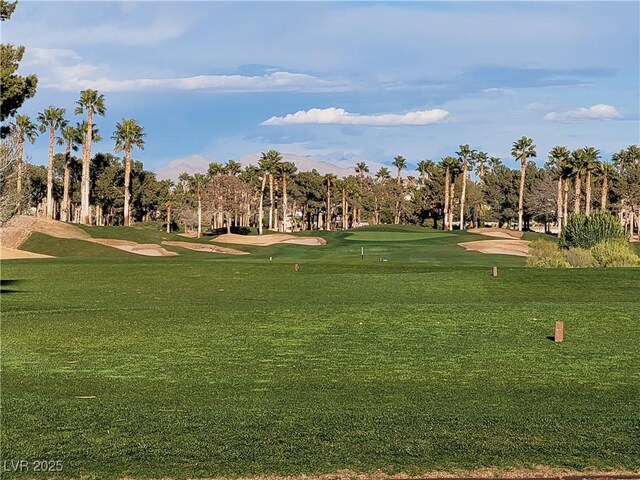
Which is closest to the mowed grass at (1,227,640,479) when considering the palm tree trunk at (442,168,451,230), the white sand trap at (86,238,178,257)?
the white sand trap at (86,238,178,257)

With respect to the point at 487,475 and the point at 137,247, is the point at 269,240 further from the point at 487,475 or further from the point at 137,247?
the point at 487,475

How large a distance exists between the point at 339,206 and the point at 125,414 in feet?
466

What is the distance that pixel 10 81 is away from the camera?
1325 inches

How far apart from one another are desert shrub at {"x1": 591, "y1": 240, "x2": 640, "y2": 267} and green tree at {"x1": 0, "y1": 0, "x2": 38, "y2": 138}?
32.5 metres

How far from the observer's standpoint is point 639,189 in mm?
116562

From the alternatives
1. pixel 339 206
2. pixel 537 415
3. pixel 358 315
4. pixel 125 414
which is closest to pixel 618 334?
pixel 358 315

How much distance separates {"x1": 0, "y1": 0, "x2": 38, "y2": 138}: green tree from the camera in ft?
109

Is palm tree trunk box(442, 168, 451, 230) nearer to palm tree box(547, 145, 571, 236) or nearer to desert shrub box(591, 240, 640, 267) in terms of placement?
palm tree box(547, 145, 571, 236)

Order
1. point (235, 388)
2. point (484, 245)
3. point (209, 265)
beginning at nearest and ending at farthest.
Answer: point (235, 388)
point (209, 265)
point (484, 245)

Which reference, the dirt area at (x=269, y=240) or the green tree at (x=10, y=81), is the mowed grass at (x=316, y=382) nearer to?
the green tree at (x=10, y=81)

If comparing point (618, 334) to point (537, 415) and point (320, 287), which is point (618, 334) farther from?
point (320, 287)

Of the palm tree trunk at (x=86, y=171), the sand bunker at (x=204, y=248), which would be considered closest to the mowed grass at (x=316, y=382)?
the sand bunker at (x=204, y=248)

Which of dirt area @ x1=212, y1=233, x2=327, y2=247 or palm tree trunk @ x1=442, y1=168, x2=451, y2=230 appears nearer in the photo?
dirt area @ x1=212, y1=233, x2=327, y2=247

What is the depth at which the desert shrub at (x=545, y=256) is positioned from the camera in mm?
46688
